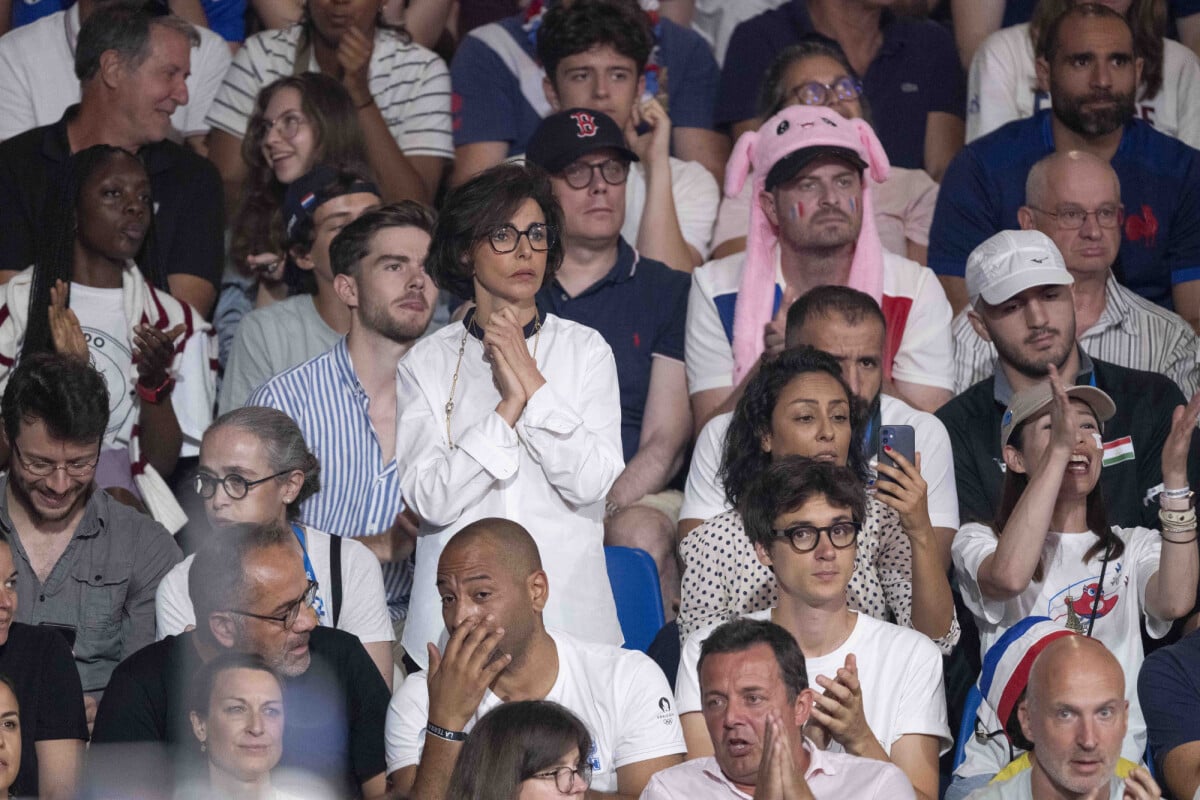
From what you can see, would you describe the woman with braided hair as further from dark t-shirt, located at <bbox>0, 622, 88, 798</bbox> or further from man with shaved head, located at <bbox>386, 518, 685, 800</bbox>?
man with shaved head, located at <bbox>386, 518, 685, 800</bbox>

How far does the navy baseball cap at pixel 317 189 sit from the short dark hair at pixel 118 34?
0.77 m

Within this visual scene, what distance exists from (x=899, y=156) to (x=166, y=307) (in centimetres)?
281

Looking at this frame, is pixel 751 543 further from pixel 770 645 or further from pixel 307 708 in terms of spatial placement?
pixel 307 708

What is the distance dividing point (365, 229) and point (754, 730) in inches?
91.8

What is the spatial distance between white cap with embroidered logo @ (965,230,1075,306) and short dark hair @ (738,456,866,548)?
115 centimetres

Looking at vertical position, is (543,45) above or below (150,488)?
above

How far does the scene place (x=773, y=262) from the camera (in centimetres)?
577

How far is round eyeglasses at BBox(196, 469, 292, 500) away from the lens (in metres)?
4.65

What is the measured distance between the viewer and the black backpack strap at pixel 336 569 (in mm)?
4605

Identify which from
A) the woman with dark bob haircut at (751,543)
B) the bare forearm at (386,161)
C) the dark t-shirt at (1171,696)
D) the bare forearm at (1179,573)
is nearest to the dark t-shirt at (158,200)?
the bare forearm at (386,161)

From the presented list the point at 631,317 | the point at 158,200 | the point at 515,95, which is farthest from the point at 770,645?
the point at 515,95

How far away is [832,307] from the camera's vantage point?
5105mm

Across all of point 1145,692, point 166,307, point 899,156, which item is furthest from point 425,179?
point 1145,692

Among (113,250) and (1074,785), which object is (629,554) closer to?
(1074,785)
